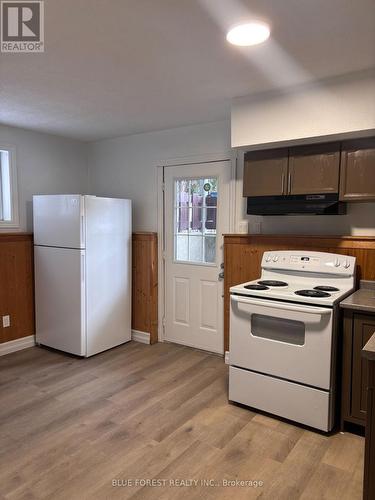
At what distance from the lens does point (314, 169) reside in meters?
2.60

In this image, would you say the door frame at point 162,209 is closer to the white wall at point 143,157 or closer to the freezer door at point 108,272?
the white wall at point 143,157

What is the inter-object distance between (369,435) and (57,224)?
122 inches

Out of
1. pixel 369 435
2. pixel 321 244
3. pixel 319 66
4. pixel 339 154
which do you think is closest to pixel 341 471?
pixel 369 435

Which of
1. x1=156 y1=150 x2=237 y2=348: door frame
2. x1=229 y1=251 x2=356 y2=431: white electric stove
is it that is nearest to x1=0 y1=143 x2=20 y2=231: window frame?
x1=156 y1=150 x2=237 y2=348: door frame

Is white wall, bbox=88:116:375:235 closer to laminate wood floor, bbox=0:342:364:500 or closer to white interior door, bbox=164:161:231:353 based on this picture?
white interior door, bbox=164:161:231:353

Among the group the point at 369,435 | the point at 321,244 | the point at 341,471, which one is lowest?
the point at 341,471

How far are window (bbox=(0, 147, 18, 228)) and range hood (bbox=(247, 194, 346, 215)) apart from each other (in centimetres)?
248

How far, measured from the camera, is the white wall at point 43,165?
3820mm

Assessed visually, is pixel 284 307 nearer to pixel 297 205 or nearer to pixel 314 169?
pixel 297 205

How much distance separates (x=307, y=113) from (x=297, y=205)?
2.11 ft

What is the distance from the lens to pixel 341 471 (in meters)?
1.98

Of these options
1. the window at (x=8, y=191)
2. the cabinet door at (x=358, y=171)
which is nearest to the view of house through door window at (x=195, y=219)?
the cabinet door at (x=358, y=171)

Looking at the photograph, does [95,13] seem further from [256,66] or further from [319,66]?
[319,66]

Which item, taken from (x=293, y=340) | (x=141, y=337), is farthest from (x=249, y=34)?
(x=141, y=337)
